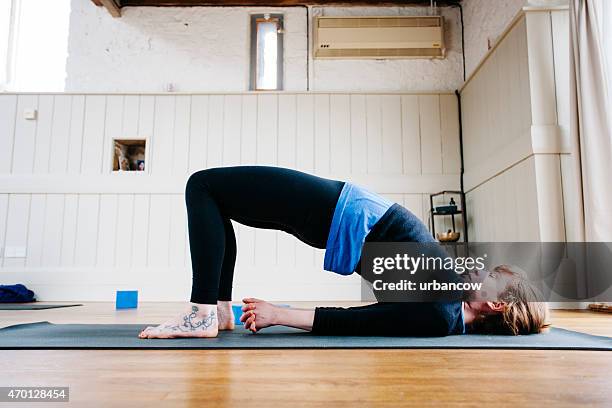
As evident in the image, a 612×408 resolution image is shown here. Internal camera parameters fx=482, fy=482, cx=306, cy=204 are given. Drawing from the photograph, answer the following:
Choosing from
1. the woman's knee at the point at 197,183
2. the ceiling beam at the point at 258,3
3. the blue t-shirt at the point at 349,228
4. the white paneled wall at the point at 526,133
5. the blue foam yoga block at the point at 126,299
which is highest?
the ceiling beam at the point at 258,3

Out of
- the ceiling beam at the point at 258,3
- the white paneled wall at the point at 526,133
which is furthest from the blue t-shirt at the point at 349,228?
the ceiling beam at the point at 258,3

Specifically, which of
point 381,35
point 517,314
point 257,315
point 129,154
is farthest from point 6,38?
point 517,314

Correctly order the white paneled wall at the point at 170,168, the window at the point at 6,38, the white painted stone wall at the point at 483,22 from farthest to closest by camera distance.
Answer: the window at the point at 6,38 → the white paneled wall at the point at 170,168 → the white painted stone wall at the point at 483,22

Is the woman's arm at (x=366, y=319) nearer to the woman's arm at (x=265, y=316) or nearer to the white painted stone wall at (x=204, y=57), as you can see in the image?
the woman's arm at (x=265, y=316)

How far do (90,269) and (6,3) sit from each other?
2.98 meters

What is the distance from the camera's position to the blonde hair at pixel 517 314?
163 centimetres

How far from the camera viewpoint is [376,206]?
5.02 feet

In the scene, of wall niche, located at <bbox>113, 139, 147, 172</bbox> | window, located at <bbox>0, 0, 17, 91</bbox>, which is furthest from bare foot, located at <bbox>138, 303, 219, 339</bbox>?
window, located at <bbox>0, 0, 17, 91</bbox>

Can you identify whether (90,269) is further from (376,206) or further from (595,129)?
(595,129)

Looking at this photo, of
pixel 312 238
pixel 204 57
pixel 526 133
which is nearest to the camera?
pixel 312 238

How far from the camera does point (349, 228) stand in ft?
4.88

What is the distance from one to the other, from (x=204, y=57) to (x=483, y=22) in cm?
268

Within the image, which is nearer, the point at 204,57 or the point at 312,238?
the point at 312,238

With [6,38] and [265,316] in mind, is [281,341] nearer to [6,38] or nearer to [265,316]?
[265,316]
